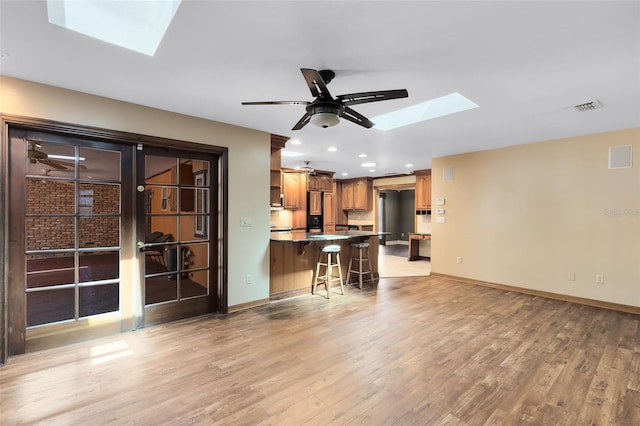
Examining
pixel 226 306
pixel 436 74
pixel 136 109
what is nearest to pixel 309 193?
pixel 226 306

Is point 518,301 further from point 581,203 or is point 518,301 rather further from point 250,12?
point 250,12

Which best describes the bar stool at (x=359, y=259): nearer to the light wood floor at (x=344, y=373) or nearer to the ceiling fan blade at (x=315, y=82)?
the light wood floor at (x=344, y=373)

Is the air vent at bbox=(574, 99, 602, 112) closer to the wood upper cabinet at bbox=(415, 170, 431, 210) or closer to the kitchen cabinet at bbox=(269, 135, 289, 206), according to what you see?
the kitchen cabinet at bbox=(269, 135, 289, 206)

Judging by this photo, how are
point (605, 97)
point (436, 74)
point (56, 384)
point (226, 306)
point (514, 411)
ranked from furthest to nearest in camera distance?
point (226, 306), point (605, 97), point (436, 74), point (56, 384), point (514, 411)

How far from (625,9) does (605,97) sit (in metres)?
1.63

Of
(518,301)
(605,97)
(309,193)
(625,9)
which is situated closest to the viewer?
(625,9)

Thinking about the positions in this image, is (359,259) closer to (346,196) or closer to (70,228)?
(70,228)

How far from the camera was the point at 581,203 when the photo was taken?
4.26m

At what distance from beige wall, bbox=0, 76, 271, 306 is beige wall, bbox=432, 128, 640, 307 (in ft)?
12.1

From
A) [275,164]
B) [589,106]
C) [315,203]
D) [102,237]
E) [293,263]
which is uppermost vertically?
[589,106]

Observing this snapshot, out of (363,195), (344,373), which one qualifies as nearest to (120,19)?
(344,373)

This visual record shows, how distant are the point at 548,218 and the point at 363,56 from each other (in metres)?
4.21

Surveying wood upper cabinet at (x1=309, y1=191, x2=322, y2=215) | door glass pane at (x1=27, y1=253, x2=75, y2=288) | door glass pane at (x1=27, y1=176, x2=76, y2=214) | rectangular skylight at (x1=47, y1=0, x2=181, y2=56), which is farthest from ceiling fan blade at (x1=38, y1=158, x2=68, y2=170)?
wood upper cabinet at (x1=309, y1=191, x2=322, y2=215)

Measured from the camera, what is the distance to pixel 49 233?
2744mm
